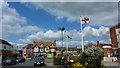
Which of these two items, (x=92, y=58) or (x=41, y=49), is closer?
(x=92, y=58)

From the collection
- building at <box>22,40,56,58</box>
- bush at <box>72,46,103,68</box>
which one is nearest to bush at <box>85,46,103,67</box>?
bush at <box>72,46,103,68</box>

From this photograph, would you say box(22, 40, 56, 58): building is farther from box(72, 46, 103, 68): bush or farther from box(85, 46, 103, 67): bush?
box(85, 46, 103, 67): bush

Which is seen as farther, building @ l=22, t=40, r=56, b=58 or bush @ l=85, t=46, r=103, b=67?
building @ l=22, t=40, r=56, b=58

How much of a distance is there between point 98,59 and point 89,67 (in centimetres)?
114

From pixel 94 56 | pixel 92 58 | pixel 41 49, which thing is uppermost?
pixel 94 56

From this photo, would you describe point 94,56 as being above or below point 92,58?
above

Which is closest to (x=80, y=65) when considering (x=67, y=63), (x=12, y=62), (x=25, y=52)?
(x=67, y=63)

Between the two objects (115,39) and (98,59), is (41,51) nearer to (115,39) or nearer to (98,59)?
(115,39)

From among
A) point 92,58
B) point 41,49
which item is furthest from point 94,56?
point 41,49

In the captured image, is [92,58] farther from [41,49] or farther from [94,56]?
[41,49]

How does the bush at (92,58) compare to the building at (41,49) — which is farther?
the building at (41,49)

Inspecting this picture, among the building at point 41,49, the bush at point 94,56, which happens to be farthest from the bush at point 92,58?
the building at point 41,49

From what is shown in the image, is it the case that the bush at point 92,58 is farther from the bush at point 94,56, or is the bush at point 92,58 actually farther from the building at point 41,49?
the building at point 41,49

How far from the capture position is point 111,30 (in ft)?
130
